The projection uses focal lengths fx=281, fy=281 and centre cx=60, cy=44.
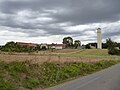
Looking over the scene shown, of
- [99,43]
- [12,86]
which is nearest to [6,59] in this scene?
[12,86]

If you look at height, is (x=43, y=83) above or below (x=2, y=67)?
below

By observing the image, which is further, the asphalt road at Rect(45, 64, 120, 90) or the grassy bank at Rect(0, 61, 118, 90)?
the grassy bank at Rect(0, 61, 118, 90)

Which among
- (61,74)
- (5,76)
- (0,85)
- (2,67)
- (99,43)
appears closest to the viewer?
(0,85)

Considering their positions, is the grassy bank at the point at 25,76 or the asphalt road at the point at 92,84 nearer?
the asphalt road at the point at 92,84

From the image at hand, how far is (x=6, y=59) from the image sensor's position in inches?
848

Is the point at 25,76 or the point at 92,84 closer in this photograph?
the point at 92,84

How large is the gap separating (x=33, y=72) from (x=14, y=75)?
3.29 metres

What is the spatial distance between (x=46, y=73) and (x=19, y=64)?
9.94ft

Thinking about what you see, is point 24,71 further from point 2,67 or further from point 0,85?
point 0,85

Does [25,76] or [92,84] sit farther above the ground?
[25,76]

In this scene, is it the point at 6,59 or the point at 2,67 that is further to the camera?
the point at 6,59

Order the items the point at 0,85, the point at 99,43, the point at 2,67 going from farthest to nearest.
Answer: the point at 99,43 → the point at 2,67 → the point at 0,85

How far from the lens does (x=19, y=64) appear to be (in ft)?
67.9

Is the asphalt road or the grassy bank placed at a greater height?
the grassy bank
